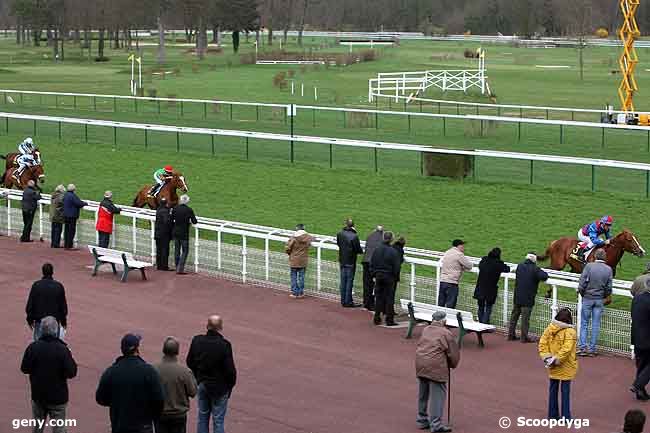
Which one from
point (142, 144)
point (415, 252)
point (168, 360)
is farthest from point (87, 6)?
point (168, 360)

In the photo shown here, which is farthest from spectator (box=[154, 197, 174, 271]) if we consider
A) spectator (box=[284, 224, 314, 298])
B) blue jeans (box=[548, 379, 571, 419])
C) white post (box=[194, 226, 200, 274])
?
blue jeans (box=[548, 379, 571, 419])

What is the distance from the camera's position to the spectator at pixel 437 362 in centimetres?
1024

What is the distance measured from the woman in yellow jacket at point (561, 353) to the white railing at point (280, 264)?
2.62m

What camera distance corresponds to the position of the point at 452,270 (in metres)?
14.2

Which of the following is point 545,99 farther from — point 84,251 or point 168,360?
point 168,360

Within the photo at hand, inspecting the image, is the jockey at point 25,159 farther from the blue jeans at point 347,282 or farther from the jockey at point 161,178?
the blue jeans at point 347,282

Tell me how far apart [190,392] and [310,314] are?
6.11 m

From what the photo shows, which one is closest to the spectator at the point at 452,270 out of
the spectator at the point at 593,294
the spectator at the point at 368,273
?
the spectator at the point at 368,273

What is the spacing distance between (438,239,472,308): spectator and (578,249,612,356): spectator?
1632mm

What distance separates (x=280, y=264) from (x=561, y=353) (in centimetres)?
662

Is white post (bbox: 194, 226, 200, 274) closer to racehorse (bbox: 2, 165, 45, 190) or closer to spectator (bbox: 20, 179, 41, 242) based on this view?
spectator (bbox: 20, 179, 41, 242)

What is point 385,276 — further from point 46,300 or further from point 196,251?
point 46,300

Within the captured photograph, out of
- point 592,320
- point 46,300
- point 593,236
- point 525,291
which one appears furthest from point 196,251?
point 592,320

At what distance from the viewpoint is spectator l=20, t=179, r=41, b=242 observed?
1970cm
